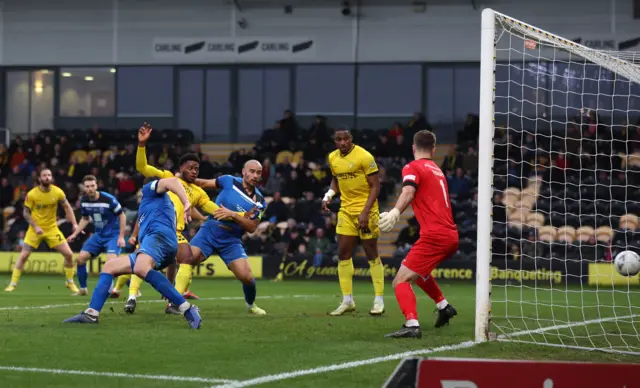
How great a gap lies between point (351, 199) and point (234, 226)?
168 centimetres

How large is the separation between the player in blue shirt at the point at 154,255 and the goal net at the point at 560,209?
3.18 metres

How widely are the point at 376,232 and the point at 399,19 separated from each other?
2233 centimetres

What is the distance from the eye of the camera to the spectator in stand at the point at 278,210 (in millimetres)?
28312

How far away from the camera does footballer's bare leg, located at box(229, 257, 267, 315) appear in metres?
12.5

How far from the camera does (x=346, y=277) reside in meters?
13.1

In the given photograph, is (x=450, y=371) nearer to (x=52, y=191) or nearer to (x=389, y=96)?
(x=52, y=191)

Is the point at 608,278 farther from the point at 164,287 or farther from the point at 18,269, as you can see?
the point at 164,287

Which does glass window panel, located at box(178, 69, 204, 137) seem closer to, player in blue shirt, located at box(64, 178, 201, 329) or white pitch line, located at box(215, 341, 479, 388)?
player in blue shirt, located at box(64, 178, 201, 329)

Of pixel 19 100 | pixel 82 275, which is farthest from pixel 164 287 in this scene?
pixel 19 100

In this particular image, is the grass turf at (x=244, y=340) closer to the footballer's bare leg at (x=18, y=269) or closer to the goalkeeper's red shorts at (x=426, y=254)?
the goalkeeper's red shorts at (x=426, y=254)

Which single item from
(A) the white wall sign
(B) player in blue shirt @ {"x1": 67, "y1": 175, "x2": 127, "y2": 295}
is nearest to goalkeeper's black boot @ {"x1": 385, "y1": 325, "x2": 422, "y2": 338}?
(B) player in blue shirt @ {"x1": 67, "y1": 175, "x2": 127, "y2": 295}

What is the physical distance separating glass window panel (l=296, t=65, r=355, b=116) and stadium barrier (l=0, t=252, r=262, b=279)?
9.98 meters

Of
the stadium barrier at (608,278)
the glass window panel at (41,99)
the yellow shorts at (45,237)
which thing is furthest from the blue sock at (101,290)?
the glass window panel at (41,99)

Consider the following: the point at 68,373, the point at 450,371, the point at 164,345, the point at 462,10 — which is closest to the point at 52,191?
the point at 164,345
